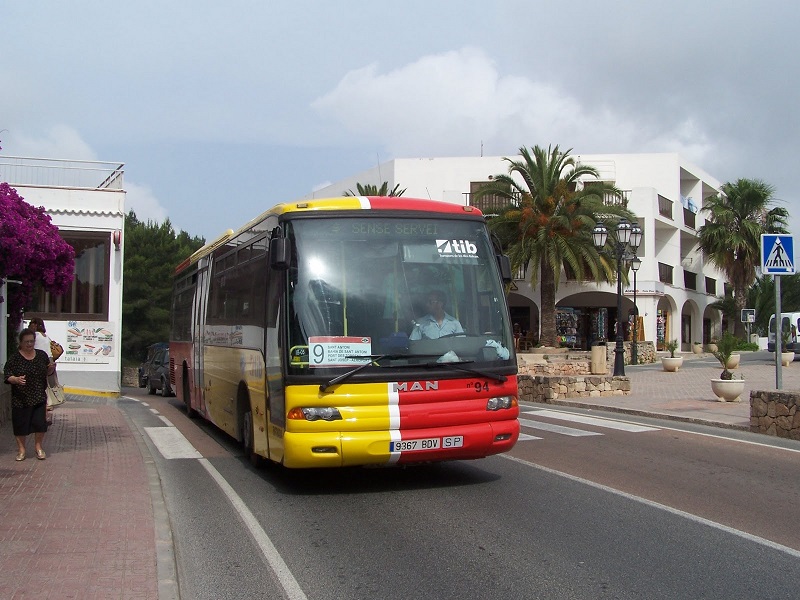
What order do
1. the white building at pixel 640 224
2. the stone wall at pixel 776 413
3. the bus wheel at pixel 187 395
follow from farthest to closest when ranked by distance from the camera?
the white building at pixel 640 224, the bus wheel at pixel 187 395, the stone wall at pixel 776 413

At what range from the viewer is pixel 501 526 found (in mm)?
6879

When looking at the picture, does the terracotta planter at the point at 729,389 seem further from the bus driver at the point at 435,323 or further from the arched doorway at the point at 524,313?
the arched doorway at the point at 524,313

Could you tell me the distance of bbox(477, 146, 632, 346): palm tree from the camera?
34781 millimetres

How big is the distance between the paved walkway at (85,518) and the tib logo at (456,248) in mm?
3786

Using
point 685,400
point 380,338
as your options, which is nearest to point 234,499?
point 380,338

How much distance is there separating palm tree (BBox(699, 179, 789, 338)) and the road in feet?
127

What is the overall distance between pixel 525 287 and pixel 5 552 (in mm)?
39949

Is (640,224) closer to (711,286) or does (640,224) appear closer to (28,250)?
(711,286)

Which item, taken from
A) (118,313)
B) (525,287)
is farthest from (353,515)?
(525,287)

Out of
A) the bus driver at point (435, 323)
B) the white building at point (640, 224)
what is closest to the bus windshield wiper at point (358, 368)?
the bus driver at point (435, 323)

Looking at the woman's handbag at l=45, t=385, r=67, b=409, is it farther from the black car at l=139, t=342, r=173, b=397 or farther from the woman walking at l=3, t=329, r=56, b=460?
the black car at l=139, t=342, r=173, b=397

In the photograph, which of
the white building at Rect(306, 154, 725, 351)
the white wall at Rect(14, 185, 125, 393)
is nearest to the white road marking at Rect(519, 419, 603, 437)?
the white wall at Rect(14, 185, 125, 393)

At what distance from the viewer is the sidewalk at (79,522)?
524cm

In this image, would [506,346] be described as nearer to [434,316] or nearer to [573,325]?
[434,316]
